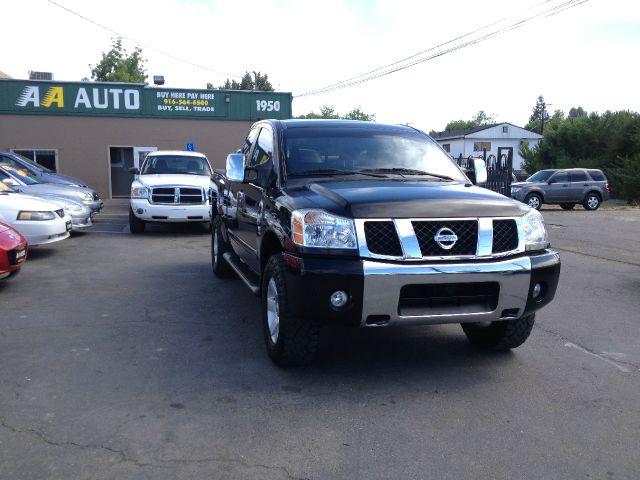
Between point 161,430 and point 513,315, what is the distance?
247 cm

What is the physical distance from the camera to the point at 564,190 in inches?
957

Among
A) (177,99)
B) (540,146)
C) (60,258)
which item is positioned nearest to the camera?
(60,258)

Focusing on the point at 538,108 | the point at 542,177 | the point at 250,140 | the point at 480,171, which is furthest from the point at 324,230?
the point at 538,108

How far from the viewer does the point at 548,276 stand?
4.30 meters

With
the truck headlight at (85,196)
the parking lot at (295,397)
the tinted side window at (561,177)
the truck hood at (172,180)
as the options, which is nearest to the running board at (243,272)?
the parking lot at (295,397)

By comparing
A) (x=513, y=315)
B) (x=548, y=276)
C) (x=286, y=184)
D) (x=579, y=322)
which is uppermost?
Answer: (x=286, y=184)

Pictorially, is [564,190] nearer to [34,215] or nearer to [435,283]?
[34,215]

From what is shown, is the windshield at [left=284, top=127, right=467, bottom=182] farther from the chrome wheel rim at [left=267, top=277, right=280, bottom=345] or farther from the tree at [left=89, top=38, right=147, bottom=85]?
the tree at [left=89, top=38, right=147, bottom=85]

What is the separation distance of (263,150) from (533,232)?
8.82 ft

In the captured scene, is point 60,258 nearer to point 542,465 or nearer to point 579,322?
point 579,322

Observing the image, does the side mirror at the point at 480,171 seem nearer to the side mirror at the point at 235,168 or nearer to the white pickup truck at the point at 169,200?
the side mirror at the point at 235,168

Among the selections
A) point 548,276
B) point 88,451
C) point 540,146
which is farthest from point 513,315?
point 540,146

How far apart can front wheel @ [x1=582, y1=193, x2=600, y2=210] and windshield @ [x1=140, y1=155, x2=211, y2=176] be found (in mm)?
16858

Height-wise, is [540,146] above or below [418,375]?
above
